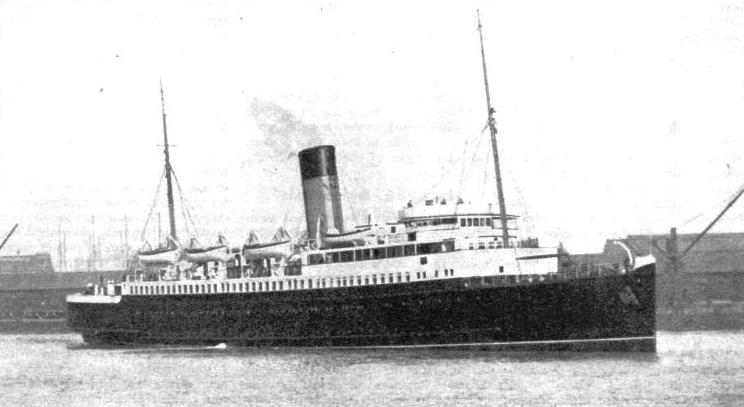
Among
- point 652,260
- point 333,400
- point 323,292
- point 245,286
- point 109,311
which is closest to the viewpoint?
point 333,400

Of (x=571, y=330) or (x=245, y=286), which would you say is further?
(x=245, y=286)

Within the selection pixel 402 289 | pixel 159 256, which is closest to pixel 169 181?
pixel 159 256

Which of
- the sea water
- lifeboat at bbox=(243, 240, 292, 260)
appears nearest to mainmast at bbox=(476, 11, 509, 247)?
the sea water

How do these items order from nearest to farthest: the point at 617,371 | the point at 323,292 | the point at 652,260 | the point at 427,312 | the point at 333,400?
the point at 333,400, the point at 617,371, the point at 652,260, the point at 427,312, the point at 323,292

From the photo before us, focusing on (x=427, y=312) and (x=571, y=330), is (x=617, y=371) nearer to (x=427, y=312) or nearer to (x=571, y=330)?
(x=571, y=330)

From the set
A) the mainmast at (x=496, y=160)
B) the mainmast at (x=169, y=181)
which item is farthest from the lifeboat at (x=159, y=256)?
the mainmast at (x=496, y=160)

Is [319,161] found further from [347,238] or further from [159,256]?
[159,256]

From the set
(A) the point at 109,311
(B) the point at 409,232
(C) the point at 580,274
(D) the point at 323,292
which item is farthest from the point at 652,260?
(A) the point at 109,311

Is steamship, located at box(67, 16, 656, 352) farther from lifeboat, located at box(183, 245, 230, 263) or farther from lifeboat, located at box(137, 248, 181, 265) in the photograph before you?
lifeboat, located at box(137, 248, 181, 265)

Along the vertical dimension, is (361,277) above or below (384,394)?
above
